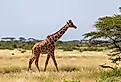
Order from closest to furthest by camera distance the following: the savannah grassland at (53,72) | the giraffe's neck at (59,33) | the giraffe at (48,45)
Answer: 1. the savannah grassland at (53,72)
2. the giraffe at (48,45)
3. the giraffe's neck at (59,33)

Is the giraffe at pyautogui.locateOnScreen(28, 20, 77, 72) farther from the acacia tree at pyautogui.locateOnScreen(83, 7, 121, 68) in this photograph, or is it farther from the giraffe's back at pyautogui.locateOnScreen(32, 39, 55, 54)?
the acacia tree at pyautogui.locateOnScreen(83, 7, 121, 68)

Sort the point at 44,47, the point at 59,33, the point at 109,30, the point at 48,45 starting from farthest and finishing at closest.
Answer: the point at 59,33 → the point at 44,47 → the point at 48,45 → the point at 109,30

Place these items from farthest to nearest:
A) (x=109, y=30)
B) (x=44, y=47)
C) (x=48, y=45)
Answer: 1. (x=44, y=47)
2. (x=48, y=45)
3. (x=109, y=30)

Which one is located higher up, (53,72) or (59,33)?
(59,33)

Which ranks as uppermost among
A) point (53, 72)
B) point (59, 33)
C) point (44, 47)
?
point (59, 33)

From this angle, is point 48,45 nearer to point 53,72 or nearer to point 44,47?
point 44,47

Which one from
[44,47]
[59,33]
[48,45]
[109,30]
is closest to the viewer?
[109,30]

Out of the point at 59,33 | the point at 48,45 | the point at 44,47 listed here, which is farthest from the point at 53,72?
the point at 59,33

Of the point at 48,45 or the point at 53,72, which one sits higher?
the point at 48,45

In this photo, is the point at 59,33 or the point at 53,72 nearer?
the point at 53,72

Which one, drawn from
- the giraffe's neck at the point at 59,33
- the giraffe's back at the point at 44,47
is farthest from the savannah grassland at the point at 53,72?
the giraffe's neck at the point at 59,33

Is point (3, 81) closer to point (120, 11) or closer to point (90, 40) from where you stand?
point (90, 40)

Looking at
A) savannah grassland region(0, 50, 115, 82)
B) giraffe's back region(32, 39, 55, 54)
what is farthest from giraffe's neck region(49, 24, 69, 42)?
savannah grassland region(0, 50, 115, 82)

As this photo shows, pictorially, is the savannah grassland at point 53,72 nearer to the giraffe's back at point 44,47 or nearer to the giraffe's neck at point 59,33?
the giraffe's back at point 44,47
